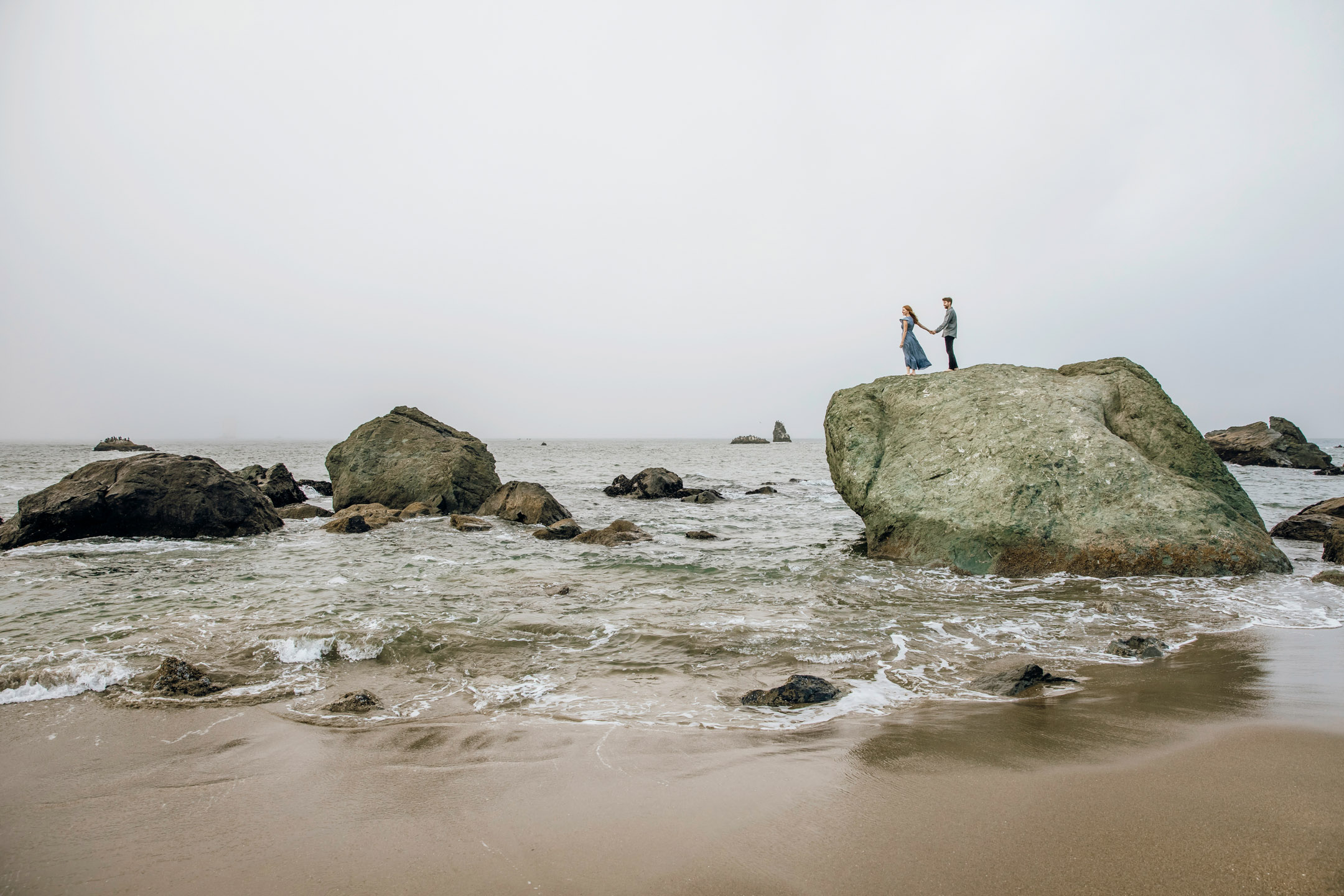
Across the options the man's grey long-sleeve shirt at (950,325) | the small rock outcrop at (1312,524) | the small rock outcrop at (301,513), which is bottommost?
the small rock outcrop at (301,513)

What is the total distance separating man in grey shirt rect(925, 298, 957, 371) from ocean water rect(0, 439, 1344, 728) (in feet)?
15.9

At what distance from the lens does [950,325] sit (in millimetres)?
13914

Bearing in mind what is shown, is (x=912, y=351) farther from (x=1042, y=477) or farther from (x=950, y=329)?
(x=1042, y=477)

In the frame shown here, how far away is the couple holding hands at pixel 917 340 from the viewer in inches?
547

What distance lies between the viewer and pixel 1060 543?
9570 mm

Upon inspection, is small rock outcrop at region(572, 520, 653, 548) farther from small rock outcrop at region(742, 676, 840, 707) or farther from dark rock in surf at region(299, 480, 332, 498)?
dark rock in surf at region(299, 480, 332, 498)

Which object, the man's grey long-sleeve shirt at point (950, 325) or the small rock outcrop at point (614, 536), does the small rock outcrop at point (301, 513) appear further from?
the man's grey long-sleeve shirt at point (950, 325)

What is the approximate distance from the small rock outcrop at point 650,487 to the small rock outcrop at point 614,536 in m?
9.92

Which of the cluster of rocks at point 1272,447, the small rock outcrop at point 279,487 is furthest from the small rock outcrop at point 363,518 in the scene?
the cluster of rocks at point 1272,447

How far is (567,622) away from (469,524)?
9282 mm

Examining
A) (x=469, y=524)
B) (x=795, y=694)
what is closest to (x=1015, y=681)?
(x=795, y=694)

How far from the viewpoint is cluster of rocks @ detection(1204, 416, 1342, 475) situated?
41.7 metres

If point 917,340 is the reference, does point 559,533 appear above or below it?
below

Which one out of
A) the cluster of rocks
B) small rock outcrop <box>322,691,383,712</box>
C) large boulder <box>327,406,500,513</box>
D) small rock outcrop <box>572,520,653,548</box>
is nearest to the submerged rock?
small rock outcrop <box>322,691,383,712</box>
